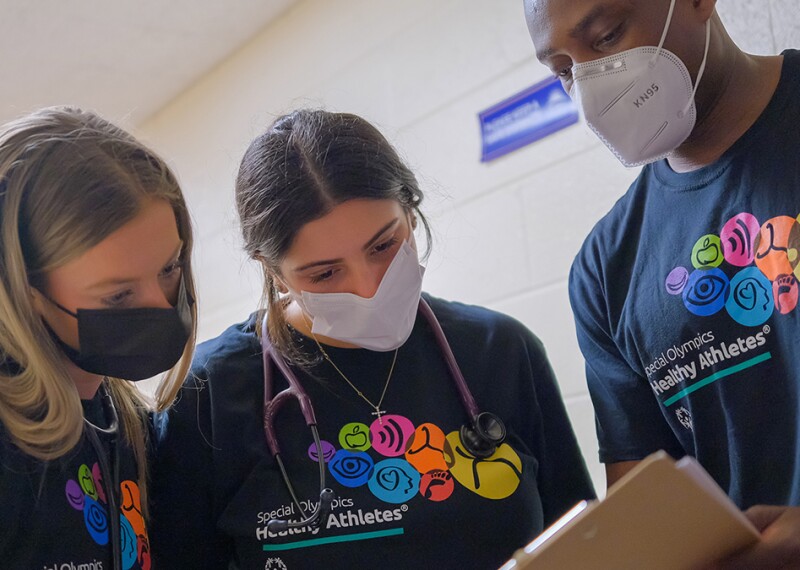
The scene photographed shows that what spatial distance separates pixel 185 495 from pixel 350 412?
0.29 meters

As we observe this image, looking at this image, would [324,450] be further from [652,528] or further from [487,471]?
[652,528]

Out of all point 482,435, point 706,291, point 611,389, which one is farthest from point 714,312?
point 482,435

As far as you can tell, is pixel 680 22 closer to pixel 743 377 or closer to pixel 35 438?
pixel 743 377

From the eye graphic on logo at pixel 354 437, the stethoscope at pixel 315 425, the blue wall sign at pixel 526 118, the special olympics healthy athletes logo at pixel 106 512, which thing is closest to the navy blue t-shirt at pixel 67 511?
the special olympics healthy athletes logo at pixel 106 512

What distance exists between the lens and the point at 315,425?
1.41m

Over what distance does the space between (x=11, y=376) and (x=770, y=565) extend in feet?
3.22

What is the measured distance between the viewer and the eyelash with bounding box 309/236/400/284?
1436 millimetres

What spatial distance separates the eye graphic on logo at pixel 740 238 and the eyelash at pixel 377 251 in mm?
512

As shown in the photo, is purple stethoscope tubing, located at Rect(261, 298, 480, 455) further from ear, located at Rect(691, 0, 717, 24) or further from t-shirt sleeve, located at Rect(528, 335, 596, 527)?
ear, located at Rect(691, 0, 717, 24)

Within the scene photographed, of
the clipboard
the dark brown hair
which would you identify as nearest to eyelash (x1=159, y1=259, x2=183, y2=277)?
the dark brown hair

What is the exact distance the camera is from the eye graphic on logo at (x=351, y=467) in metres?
1.38

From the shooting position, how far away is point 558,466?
4.91ft

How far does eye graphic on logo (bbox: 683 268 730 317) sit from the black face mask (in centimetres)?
75

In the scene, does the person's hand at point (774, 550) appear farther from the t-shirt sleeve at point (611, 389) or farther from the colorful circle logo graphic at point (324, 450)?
the colorful circle logo graphic at point (324, 450)
